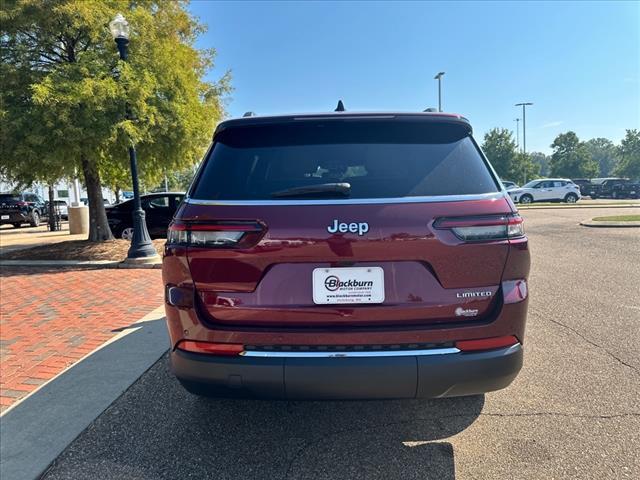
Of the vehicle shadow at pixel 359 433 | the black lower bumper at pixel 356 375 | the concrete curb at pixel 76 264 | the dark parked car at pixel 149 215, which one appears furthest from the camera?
the dark parked car at pixel 149 215

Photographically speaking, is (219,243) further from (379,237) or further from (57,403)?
(57,403)

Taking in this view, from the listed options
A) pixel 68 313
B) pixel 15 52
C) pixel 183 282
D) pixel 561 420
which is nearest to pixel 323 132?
pixel 183 282

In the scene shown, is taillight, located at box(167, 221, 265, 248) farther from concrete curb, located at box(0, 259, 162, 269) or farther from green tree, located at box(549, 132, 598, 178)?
green tree, located at box(549, 132, 598, 178)

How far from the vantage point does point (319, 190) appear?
7.03 feet

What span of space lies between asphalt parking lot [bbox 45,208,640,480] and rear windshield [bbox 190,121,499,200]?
1.51 meters

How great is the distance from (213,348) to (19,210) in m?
24.3

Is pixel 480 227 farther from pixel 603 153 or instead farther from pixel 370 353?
pixel 603 153

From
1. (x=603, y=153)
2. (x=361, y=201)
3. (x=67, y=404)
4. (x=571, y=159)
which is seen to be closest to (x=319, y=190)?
(x=361, y=201)

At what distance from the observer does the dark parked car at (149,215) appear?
43.8 feet

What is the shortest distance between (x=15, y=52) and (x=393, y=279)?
11159 mm

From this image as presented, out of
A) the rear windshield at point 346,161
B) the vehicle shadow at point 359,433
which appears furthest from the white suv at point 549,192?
the rear windshield at point 346,161

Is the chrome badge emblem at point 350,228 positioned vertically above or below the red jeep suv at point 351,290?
above

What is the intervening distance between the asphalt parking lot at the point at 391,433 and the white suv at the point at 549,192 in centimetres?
3195

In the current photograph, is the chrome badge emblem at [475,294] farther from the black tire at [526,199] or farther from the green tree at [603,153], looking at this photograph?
the green tree at [603,153]
